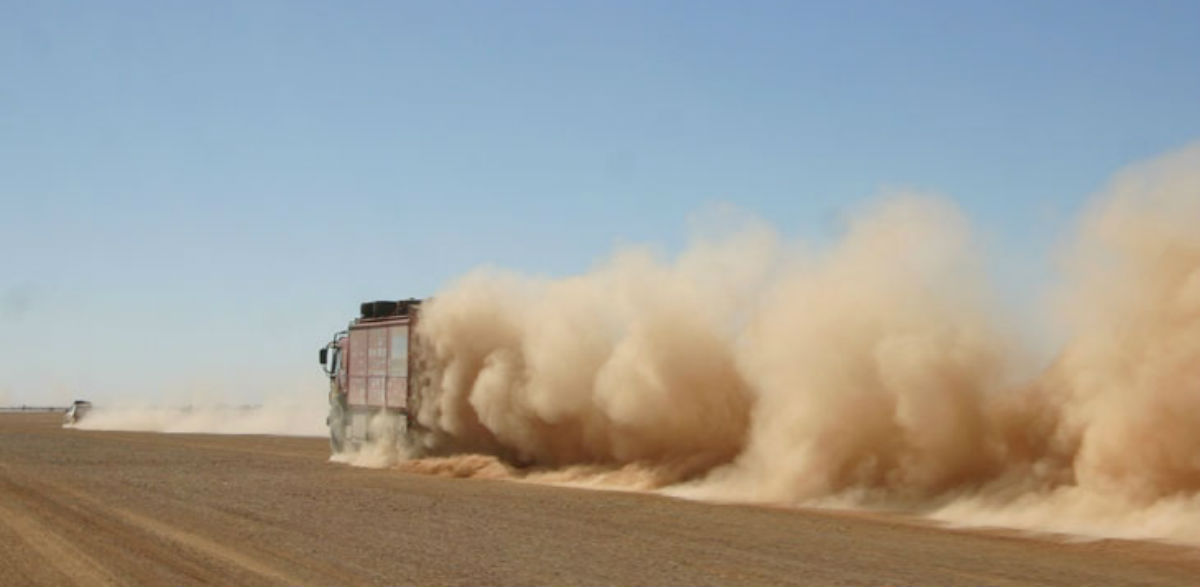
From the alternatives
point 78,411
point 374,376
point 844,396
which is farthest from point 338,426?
point 78,411

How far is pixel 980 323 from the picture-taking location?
2228 cm

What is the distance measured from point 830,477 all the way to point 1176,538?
24.6ft

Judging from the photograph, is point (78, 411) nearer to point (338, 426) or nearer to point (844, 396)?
point (338, 426)

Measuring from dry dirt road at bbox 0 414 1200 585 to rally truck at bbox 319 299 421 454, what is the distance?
360 inches

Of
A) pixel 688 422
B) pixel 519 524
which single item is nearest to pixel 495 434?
pixel 688 422

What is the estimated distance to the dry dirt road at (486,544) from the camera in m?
13.8

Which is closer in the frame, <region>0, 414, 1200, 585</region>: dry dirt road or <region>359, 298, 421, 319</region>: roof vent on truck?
<region>0, 414, 1200, 585</region>: dry dirt road

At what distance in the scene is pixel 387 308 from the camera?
38.1 metres

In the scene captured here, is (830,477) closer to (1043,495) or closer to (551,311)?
(1043,495)

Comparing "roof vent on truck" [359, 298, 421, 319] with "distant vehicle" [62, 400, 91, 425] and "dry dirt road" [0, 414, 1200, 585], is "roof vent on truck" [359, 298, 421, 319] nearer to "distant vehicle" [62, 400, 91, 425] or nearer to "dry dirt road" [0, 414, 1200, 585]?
"dry dirt road" [0, 414, 1200, 585]

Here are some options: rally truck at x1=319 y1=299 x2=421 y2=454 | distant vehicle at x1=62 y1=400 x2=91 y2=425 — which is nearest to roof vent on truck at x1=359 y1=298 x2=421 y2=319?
rally truck at x1=319 y1=299 x2=421 y2=454

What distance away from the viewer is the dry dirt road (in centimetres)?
1384

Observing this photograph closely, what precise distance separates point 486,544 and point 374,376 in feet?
70.3

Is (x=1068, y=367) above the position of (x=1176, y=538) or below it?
above
